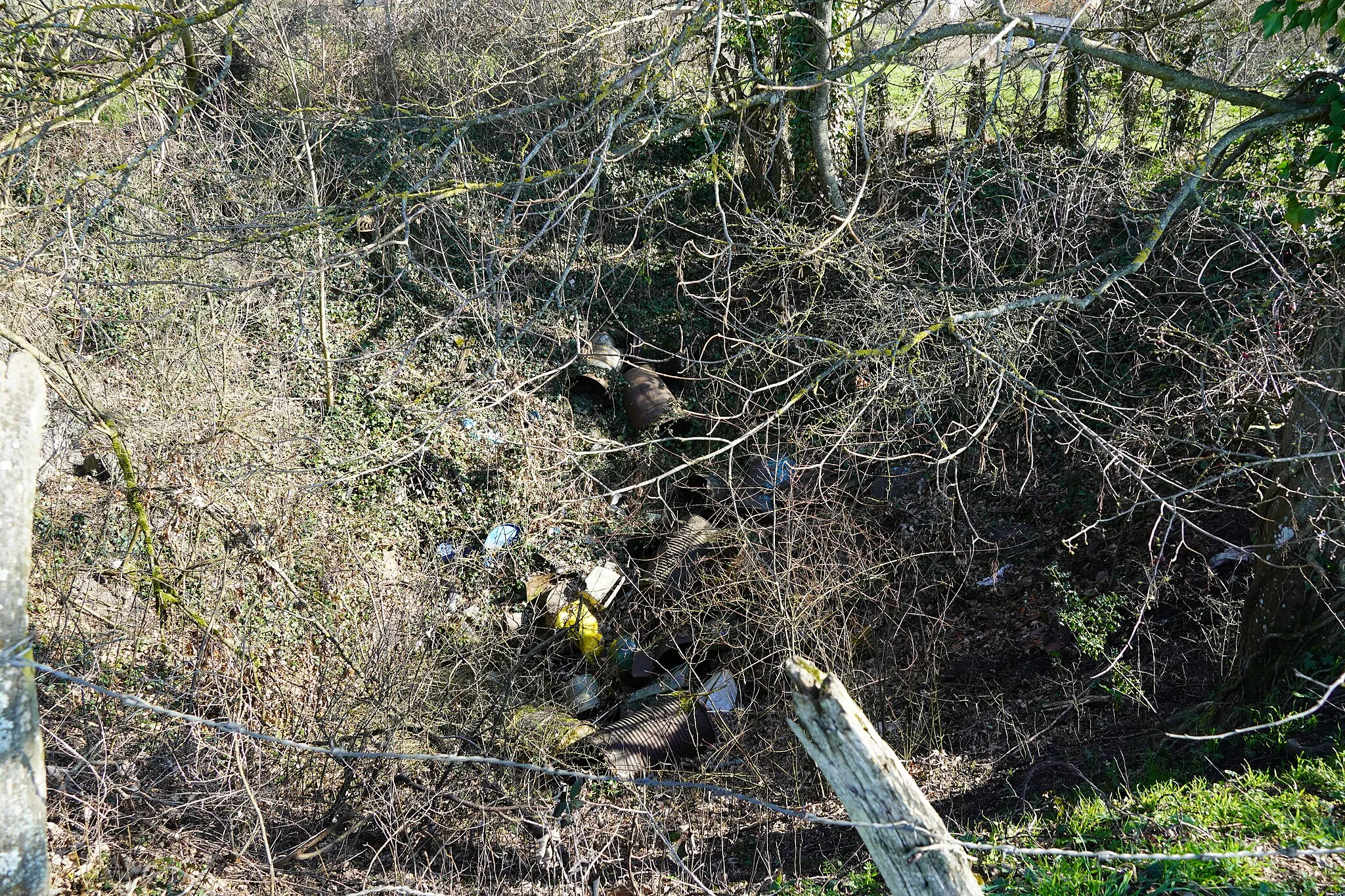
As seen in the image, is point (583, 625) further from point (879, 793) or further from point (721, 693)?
point (879, 793)

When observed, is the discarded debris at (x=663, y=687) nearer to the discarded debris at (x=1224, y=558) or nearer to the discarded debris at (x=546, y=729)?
the discarded debris at (x=546, y=729)

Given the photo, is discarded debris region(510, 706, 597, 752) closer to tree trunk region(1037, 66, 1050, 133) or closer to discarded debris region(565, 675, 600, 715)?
discarded debris region(565, 675, 600, 715)

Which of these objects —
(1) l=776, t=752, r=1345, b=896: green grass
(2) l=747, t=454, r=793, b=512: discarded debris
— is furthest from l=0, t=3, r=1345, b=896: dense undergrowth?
(2) l=747, t=454, r=793, b=512: discarded debris

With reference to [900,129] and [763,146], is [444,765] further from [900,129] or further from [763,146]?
[900,129]

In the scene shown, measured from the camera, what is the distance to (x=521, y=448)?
8.91 m

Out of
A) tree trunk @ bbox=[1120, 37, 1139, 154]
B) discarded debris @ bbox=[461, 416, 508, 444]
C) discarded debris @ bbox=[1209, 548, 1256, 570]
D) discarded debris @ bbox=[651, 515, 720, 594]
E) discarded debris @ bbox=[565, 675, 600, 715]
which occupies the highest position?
tree trunk @ bbox=[1120, 37, 1139, 154]

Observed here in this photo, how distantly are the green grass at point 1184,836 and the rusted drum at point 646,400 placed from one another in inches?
218

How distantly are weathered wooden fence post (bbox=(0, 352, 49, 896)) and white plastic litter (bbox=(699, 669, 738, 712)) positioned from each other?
16.6 ft

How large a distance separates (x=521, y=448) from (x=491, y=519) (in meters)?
0.82

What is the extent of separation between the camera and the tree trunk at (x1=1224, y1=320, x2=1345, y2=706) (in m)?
4.66

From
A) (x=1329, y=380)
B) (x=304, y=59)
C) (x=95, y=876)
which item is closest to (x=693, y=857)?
(x=95, y=876)

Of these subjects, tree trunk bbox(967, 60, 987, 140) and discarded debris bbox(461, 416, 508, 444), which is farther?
tree trunk bbox(967, 60, 987, 140)

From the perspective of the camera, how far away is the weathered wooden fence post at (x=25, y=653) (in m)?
1.63

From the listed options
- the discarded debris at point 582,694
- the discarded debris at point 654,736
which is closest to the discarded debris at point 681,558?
the discarded debris at point 654,736
